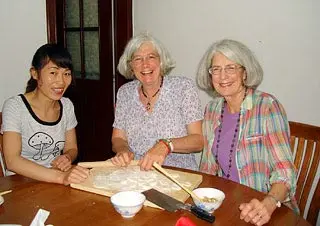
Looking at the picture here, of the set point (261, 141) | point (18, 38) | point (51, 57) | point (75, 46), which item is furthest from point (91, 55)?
point (261, 141)

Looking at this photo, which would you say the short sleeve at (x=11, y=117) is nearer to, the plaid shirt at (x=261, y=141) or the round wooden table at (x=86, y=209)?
the round wooden table at (x=86, y=209)

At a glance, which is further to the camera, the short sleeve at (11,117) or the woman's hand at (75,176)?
the short sleeve at (11,117)

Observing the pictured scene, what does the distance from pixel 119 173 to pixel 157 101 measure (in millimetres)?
616

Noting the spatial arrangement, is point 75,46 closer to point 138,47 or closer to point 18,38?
point 18,38

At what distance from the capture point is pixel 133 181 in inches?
53.8

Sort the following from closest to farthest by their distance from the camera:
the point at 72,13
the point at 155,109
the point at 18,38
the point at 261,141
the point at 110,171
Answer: the point at 110,171
the point at 261,141
the point at 155,109
the point at 18,38
the point at 72,13

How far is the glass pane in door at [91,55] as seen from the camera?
353cm

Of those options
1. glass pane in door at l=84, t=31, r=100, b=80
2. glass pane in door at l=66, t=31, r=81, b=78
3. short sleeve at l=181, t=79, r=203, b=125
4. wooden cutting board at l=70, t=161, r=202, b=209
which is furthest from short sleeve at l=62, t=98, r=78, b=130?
glass pane in door at l=66, t=31, r=81, b=78

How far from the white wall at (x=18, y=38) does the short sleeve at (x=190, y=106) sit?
151 cm

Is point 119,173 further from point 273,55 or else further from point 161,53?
point 273,55

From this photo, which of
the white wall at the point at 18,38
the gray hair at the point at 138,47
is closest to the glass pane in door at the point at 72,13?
the white wall at the point at 18,38

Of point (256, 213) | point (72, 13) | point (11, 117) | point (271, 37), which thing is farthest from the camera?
point (72, 13)

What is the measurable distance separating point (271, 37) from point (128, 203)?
1797mm

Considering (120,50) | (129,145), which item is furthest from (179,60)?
(129,145)
